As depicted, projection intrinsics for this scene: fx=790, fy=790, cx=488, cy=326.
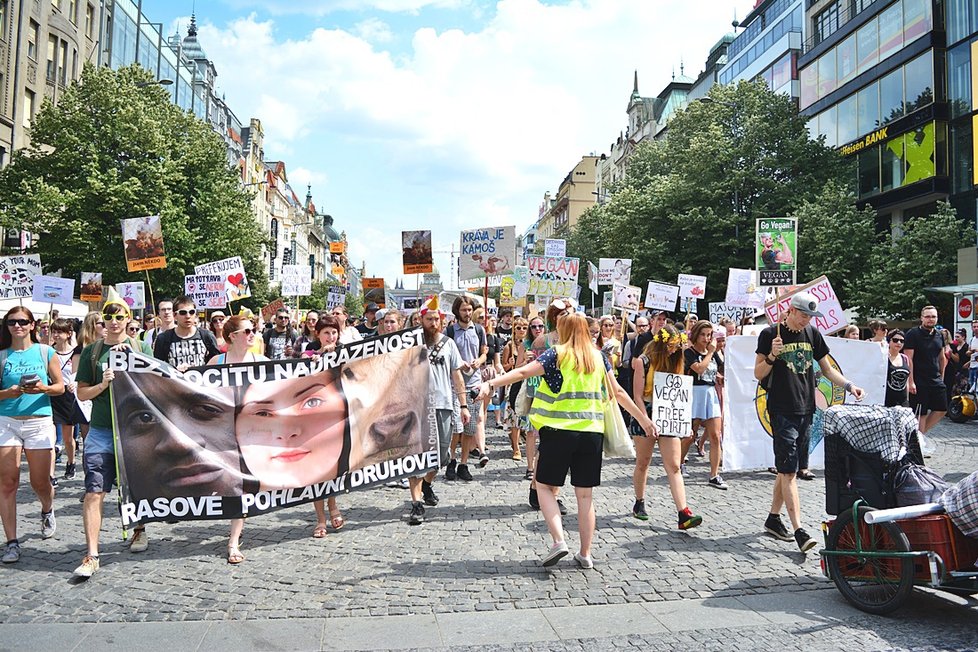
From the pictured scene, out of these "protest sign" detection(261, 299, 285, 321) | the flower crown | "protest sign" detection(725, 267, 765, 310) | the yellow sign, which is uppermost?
the yellow sign

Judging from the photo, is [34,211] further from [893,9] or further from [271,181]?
[271,181]

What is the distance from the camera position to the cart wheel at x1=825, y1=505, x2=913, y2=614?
14.5ft

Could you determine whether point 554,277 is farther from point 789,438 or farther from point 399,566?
point 399,566

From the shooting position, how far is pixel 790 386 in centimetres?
607

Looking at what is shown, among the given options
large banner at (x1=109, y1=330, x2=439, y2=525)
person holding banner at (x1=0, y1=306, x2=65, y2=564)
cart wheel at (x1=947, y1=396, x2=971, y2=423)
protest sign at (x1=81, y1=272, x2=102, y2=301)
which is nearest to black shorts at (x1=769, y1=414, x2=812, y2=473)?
large banner at (x1=109, y1=330, x2=439, y2=525)

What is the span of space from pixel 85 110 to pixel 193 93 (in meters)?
37.8

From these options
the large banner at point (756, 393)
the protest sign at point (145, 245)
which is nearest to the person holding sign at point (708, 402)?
the large banner at point (756, 393)

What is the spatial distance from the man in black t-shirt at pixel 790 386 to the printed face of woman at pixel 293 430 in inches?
134

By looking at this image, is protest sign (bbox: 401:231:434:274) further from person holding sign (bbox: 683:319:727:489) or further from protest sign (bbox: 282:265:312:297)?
person holding sign (bbox: 683:319:727:489)

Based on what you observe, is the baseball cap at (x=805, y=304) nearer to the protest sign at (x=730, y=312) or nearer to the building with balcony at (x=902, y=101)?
the protest sign at (x=730, y=312)

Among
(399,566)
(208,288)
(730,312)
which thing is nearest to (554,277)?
(730,312)

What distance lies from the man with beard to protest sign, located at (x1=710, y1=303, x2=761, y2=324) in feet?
39.2

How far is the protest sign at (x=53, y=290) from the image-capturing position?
1606 centimetres

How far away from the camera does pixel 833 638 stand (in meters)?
4.21
